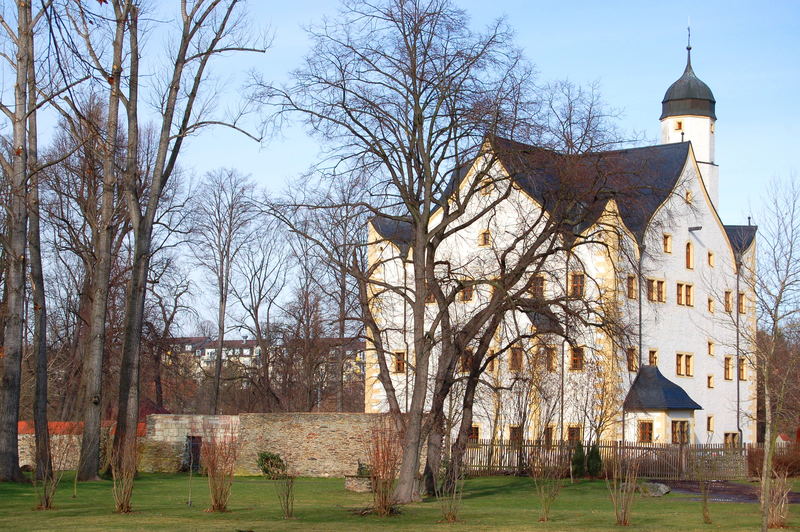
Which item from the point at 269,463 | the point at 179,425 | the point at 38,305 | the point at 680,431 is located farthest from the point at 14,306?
the point at 680,431

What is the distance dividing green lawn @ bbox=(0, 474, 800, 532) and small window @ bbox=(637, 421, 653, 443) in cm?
1467

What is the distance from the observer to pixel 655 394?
43.8 meters

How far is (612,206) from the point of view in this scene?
42938 mm

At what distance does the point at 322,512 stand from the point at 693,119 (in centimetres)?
4530

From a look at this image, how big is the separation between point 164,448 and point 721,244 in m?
30.2

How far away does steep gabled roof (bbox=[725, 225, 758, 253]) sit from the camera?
5378cm

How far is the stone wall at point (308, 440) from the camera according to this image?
3603 centimetres

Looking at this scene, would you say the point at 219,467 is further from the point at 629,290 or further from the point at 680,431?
the point at 680,431

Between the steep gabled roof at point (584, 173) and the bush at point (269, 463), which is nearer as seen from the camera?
the steep gabled roof at point (584, 173)

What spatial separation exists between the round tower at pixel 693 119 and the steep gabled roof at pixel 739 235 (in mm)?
2382

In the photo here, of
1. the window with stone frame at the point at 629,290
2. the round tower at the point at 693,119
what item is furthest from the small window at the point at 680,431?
the round tower at the point at 693,119

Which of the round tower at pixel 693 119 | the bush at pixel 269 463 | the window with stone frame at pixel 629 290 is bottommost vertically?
the bush at pixel 269 463

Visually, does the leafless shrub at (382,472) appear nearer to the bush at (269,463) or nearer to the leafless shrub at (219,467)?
the leafless shrub at (219,467)

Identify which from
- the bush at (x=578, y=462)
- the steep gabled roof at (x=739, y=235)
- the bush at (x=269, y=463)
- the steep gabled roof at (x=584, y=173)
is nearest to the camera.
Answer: the steep gabled roof at (x=584, y=173)
